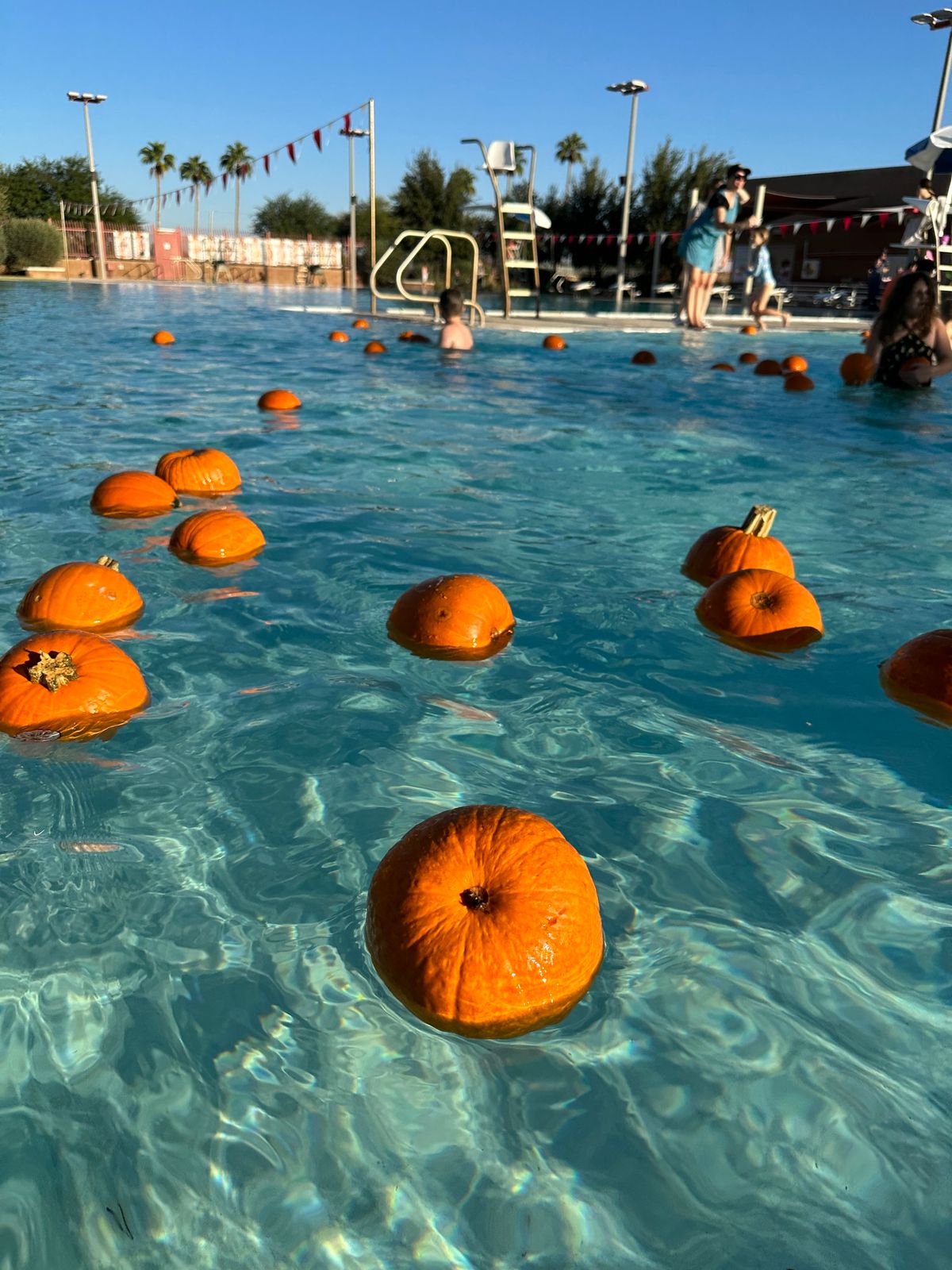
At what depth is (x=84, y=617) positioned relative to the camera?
3.92 metres

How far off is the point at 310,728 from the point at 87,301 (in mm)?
28463

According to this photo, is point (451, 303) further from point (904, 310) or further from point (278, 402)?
point (904, 310)

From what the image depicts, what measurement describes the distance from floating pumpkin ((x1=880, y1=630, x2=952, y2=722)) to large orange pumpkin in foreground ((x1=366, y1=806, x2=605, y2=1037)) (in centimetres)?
202

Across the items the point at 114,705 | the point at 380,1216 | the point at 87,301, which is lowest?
the point at 380,1216

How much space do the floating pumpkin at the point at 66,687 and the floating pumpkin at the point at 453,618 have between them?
1.21 m

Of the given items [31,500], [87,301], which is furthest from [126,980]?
[87,301]

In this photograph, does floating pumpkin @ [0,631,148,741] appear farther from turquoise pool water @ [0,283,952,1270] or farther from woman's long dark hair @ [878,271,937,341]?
woman's long dark hair @ [878,271,937,341]

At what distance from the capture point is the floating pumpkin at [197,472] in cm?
632

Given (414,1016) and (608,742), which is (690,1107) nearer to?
(414,1016)

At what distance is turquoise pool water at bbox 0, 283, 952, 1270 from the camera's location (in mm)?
1639

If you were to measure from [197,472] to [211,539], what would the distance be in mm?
1580

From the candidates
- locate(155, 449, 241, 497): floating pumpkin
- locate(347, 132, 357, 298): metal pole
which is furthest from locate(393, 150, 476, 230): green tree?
locate(155, 449, 241, 497): floating pumpkin

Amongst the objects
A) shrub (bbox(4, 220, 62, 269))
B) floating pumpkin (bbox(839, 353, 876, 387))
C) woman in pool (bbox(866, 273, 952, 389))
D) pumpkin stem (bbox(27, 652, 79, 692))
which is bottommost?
pumpkin stem (bbox(27, 652, 79, 692))

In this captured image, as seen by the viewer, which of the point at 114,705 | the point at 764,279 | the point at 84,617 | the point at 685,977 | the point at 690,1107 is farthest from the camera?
the point at 764,279
